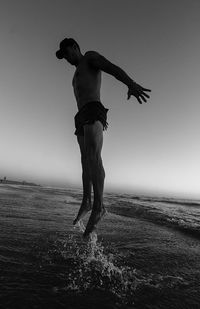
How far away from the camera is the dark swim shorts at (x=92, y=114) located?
3.64 metres

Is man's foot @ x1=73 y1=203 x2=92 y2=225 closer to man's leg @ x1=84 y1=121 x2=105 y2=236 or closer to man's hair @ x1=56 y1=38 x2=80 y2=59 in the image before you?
man's leg @ x1=84 y1=121 x2=105 y2=236

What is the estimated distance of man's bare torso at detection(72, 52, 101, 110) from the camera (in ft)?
12.6

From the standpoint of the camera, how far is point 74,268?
9.39ft

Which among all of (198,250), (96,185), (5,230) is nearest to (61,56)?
(96,185)

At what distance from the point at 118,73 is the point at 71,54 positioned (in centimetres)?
87

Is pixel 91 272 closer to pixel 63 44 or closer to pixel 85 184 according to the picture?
pixel 85 184

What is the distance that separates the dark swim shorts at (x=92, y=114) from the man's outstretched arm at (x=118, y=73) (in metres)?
0.43

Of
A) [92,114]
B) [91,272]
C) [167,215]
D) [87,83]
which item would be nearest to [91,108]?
[92,114]

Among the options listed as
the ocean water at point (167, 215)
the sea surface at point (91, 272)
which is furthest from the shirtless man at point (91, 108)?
the ocean water at point (167, 215)

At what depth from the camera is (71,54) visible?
3996 millimetres

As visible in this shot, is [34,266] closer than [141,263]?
Yes

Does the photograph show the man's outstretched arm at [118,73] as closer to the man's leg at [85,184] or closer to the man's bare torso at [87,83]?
the man's bare torso at [87,83]

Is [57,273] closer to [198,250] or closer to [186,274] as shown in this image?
[186,274]

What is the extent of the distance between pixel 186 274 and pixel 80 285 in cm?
136
